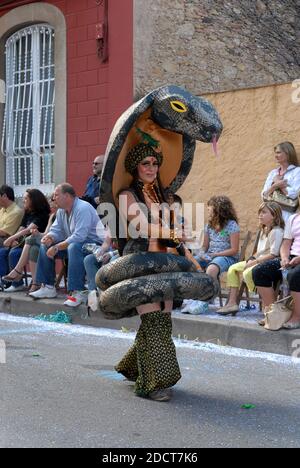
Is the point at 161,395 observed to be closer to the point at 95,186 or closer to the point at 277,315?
the point at 277,315

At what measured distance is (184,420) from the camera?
4391 millimetres

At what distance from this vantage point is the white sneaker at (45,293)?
909 centimetres

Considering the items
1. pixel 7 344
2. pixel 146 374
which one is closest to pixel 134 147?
pixel 146 374

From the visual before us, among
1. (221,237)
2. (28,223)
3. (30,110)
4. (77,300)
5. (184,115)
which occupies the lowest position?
(77,300)

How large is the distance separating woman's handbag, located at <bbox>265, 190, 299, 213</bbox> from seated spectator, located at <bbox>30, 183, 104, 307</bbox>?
207 cm

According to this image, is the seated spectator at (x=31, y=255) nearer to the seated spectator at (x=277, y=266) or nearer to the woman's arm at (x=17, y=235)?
the woman's arm at (x=17, y=235)

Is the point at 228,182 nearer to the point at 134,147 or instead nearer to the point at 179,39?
the point at 179,39

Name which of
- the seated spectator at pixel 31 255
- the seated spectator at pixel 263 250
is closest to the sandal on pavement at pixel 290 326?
the seated spectator at pixel 263 250

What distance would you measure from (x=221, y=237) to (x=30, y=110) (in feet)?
18.2

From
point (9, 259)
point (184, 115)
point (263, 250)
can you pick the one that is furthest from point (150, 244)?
point (9, 259)

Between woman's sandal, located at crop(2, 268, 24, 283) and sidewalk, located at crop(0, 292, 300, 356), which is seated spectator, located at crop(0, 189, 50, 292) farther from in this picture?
sidewalk, located at crop(0, 292, 300, 356)

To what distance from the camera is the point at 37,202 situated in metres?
10.0

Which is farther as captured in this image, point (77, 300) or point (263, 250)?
point (77, 300)

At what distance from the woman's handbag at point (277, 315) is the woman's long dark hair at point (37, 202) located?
13.8 feet
